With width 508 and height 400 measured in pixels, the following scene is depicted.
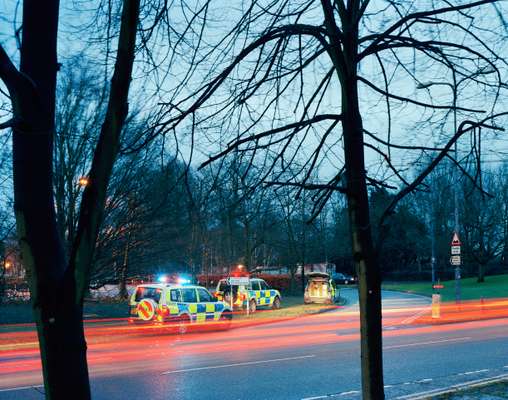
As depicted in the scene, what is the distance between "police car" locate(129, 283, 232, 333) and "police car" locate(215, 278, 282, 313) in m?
8.39

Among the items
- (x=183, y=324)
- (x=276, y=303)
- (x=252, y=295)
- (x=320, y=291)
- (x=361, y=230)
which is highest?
(x=361, y=230)

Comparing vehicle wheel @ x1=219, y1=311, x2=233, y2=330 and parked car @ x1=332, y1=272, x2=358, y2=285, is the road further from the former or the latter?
parked car @ x1=332, y1=272, x2=358, y2=285

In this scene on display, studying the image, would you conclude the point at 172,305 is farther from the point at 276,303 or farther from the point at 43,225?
the point at 43,225

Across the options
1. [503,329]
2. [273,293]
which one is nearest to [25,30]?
[503,329]

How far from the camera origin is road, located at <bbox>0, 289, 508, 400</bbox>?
9.27 m

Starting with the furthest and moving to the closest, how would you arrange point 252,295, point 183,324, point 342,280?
point 342,280 → point 252,295 → point 183,324

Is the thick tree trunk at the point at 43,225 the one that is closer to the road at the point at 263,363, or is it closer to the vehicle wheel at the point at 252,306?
the road at the point at 263,363

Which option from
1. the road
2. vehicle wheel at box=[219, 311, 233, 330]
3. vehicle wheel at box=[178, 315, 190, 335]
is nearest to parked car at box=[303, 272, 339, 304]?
the road

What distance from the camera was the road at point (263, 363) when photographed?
30.4 ft

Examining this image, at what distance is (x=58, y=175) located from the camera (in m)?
19.2

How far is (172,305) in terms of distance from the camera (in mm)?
17500

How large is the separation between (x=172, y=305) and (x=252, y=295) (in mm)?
10289

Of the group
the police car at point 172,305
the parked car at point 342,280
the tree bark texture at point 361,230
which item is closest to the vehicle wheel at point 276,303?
the police car at point 172,305

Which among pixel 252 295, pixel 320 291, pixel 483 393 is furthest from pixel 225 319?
pixel 320 291
